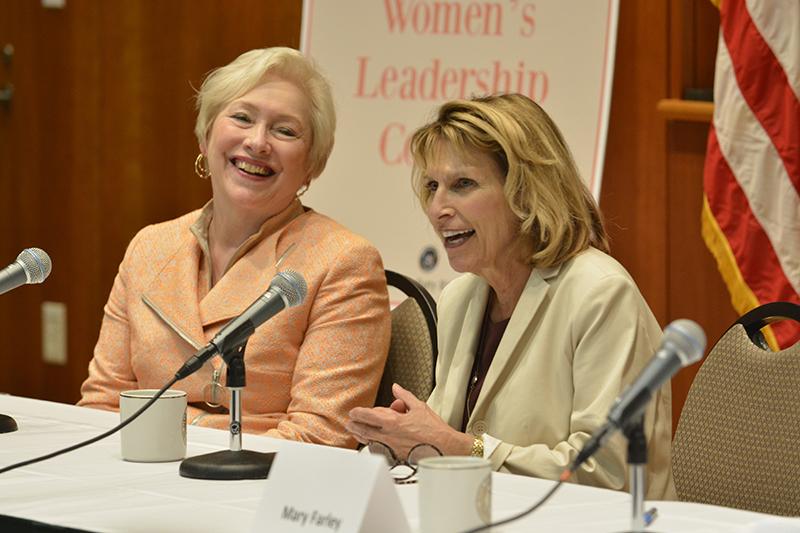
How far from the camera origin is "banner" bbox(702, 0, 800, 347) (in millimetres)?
3488

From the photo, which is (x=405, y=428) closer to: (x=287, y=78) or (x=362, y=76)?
(x=287, y=78)

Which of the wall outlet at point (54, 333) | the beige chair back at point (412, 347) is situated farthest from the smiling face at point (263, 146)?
the wall outlet at point (54, 333)

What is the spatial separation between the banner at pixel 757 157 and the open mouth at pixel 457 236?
1.16 m

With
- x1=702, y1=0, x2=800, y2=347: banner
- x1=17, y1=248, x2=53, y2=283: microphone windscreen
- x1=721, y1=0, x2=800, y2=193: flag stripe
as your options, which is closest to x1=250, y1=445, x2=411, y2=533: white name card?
x1=17, y1=248, x2=53, y2=283: microphone windscreen

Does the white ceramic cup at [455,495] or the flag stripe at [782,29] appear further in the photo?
the flag stripe at [782,29]

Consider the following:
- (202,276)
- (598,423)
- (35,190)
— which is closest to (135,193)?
(35,190)

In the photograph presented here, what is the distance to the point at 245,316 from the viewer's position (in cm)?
204

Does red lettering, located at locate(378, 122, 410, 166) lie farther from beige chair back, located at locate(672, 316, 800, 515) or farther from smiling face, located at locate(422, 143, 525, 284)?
beige chair back, located at locate(672, 316, 800, 515)

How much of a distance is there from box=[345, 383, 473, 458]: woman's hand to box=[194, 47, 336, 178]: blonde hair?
1037 mm

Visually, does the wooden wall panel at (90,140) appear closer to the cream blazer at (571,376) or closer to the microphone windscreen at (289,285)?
the cream blazer at (571,376)

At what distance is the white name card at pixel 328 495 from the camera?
1.57 m

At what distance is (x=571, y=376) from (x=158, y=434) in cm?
81

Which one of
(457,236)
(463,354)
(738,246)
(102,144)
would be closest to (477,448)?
(463,354)

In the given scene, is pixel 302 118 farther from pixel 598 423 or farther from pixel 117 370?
pixel 598 423
